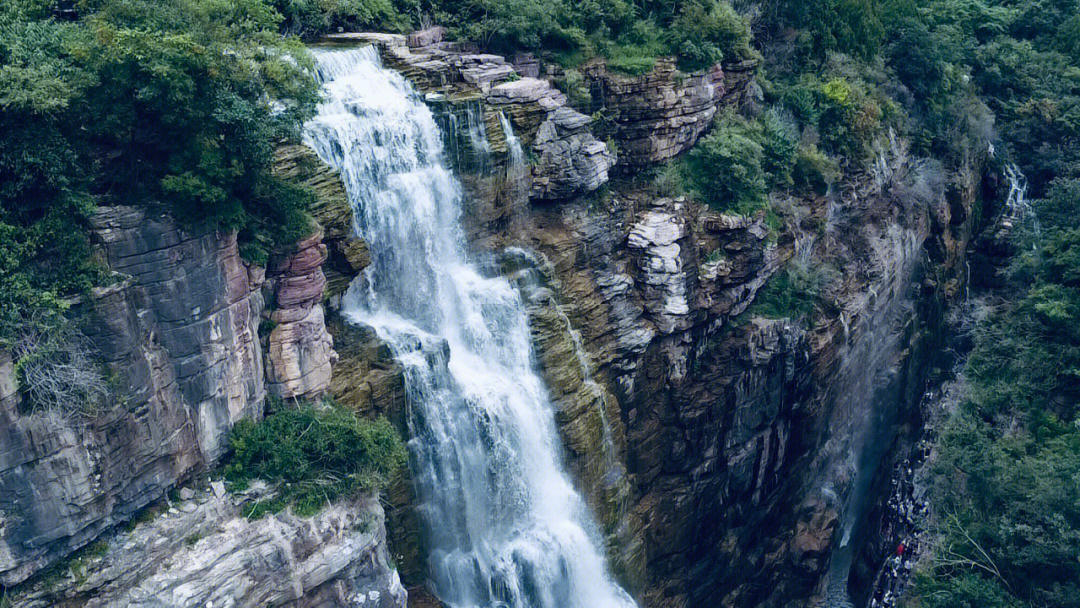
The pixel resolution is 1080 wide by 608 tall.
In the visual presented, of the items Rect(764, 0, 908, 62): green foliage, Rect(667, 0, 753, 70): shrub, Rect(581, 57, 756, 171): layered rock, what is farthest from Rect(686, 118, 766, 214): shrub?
Rect(764, 0, 908, 62): green foliage

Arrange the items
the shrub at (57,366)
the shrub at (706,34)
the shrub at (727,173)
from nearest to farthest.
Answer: the shrub at (57,366)
the shrub at (727,173)
the shrub at (706,34)

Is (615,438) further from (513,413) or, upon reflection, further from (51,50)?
(51,50)

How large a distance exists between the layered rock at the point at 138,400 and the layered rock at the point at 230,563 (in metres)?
0.58

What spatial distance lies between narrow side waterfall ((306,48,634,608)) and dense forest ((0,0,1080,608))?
2.74 m

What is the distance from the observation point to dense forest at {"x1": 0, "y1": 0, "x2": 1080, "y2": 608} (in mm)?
15398

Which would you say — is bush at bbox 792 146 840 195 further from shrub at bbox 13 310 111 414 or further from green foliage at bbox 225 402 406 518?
shrub at bbox 13 310 111 414

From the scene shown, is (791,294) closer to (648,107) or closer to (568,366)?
(648,107)

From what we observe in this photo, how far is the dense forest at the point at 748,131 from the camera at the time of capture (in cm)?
1540

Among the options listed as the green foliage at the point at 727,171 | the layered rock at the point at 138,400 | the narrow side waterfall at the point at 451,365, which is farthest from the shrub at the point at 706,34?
the layered rock at the point at 138,400

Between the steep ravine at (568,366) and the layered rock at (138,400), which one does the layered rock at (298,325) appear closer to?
the steep ravine at (568,366)

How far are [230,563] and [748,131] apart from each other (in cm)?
2318

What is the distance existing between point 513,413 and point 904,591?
1480cm

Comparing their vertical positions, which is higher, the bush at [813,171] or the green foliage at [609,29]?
the green foliage at [609,29]

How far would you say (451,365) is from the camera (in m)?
23.8
